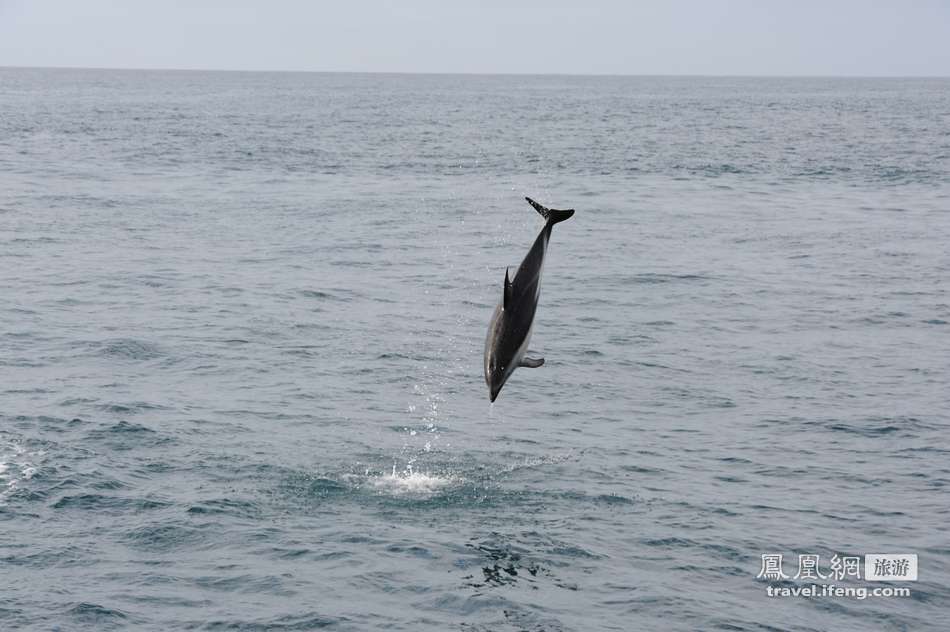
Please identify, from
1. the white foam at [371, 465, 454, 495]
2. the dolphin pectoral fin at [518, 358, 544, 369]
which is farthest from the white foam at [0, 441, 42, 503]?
the dolphin pectoral fin at [518, 358, 544, 369]

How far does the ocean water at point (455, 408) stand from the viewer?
21891 millimetres

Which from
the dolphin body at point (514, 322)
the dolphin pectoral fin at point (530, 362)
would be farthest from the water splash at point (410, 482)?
the dolphin body at point (514, 322)

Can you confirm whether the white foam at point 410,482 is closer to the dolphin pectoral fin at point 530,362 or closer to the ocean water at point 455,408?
the ocean water at point 455,408

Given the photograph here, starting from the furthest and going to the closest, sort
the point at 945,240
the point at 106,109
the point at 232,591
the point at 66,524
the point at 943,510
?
the point at 106,109, the point at 945,240, the point at 943,510, the point at 66,524, the point at 232,591

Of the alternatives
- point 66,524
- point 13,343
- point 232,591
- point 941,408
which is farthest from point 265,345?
point 941,408

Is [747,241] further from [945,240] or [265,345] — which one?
[265,345]

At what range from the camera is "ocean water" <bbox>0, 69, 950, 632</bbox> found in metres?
21.9

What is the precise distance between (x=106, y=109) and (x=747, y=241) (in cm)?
11505

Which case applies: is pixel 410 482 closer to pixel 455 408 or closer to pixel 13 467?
pixel 455 408

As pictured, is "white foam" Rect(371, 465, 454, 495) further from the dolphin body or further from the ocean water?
the dolphin body

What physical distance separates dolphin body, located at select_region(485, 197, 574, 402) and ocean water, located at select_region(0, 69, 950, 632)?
23.2 feet

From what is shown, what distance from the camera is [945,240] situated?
5966 centimetres

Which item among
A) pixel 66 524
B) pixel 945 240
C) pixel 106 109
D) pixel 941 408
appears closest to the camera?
pixel 66 524

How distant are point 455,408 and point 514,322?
19131 millimetres
